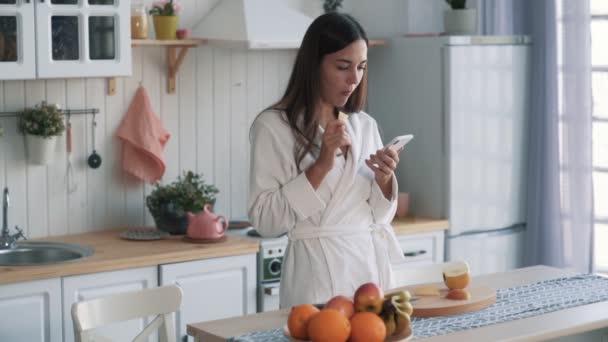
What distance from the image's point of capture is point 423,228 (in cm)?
446

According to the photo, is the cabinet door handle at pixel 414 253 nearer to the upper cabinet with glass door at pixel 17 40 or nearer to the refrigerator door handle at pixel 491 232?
the refrigerator door handle at pixel 491 232

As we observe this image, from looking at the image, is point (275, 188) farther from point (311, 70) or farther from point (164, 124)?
point (164, 124)

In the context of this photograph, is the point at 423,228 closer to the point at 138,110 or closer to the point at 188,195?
the point at 188,195

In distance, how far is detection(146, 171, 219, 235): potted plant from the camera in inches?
161

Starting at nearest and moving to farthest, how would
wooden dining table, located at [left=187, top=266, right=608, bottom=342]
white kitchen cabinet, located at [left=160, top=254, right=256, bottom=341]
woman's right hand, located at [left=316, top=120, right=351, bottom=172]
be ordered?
wooden dining table, located at [left=187, top=266, right=608, bottom=342], woman's right hand, located at [left=316, top=120, right=351, bottom=172], white kitchen cabinet, located at [left=160, top=254, right=256, bottom=341]

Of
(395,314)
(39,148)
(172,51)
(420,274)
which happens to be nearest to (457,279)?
(420,274)

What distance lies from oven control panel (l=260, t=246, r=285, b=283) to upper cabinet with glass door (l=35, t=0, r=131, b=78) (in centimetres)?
87

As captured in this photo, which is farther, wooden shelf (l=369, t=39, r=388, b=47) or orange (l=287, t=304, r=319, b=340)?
wooden shelf (l=369, t=39, r=388, b=47)

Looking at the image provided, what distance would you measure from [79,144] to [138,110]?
28 centimetres

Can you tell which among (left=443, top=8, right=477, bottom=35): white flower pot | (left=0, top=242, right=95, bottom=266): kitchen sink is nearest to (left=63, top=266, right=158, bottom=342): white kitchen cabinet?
(left=0, top=242, right=95, bottom=266): kitchen sink

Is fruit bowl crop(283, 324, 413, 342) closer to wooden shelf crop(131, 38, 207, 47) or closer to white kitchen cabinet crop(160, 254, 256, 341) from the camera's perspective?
white kitchen cabinet crop(160, 254, 256, 341)

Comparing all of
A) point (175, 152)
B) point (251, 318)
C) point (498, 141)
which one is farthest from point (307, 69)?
point (498, 141)

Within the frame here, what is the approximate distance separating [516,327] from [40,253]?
80.1 inches

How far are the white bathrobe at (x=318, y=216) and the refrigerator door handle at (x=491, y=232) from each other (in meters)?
1.65
